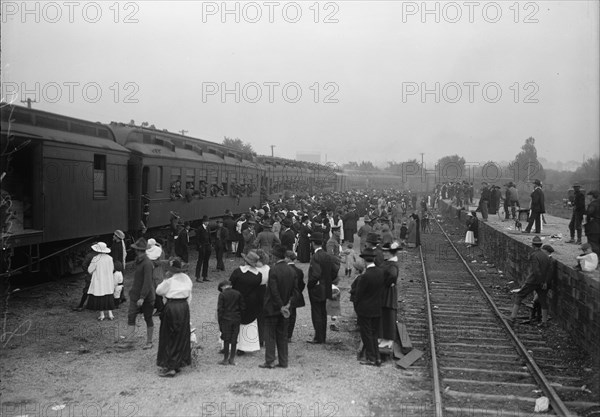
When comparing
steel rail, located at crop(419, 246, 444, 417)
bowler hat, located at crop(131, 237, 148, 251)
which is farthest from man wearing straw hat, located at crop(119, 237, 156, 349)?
steel rail, located at crop(419, 246, 444, 417)

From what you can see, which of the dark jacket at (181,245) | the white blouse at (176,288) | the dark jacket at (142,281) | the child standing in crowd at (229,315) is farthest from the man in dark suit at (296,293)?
the dark jacket at (181,245)

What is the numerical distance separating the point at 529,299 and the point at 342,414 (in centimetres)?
840

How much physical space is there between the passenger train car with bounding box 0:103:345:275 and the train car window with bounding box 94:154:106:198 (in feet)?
0.08

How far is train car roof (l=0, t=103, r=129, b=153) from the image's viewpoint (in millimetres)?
10164

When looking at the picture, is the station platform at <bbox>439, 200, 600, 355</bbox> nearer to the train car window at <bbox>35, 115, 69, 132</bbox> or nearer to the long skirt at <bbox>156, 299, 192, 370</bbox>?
the long skirt at <bbox>156, 299, 192, 370</bbox>

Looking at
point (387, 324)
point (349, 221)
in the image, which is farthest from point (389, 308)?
point (349, 221)

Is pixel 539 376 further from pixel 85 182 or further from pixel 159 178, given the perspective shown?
pixel 159 178

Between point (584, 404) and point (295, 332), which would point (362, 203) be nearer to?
point (295, 332)

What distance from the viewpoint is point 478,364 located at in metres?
8.41

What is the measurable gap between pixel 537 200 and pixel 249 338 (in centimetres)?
1229

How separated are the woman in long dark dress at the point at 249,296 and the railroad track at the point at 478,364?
234 cm

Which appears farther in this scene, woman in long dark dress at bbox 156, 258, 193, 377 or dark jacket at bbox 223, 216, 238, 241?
dark jacket at bbox 223, 216, 238, 241

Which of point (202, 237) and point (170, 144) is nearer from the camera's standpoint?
point (202, 237)

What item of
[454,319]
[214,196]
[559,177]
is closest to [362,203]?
[214,196]
